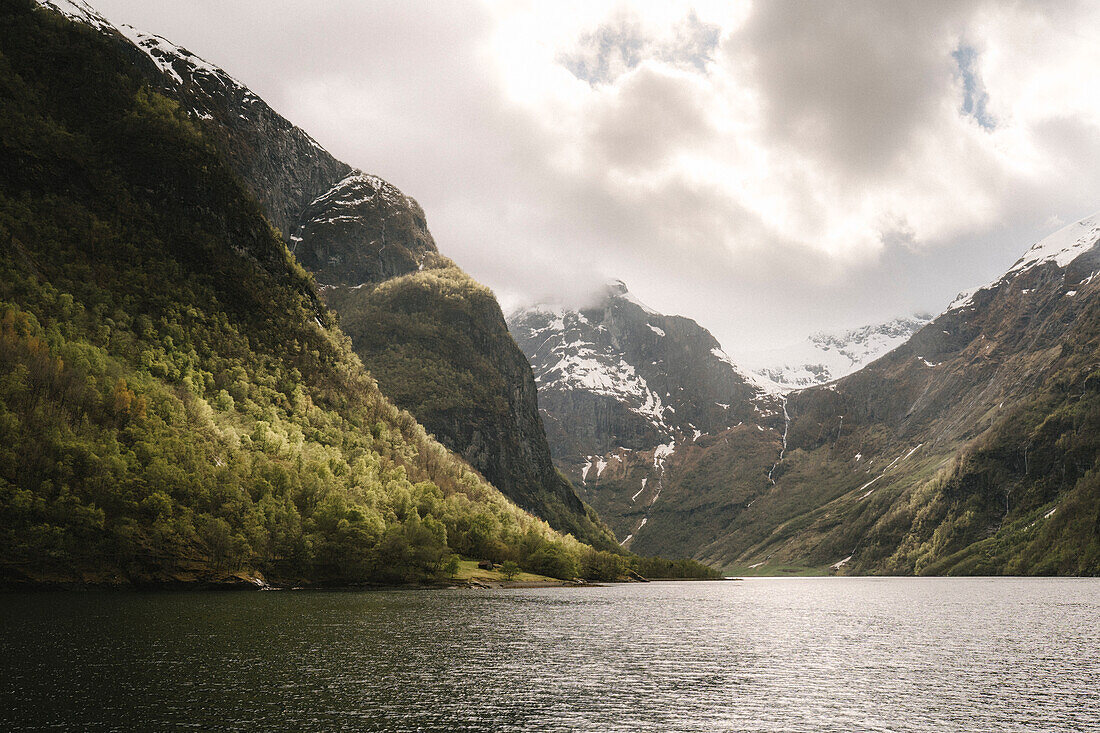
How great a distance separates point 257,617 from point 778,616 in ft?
300

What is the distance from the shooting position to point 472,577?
195750mm

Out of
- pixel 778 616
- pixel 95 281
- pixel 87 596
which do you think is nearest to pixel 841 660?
pixel 778 616

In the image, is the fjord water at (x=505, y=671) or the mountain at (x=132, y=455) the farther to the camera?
the mountain at (x=132, y=455)

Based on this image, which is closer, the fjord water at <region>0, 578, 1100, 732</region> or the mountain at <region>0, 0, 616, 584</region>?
the fjord water at <region>0, 578, 1100, 732</region>

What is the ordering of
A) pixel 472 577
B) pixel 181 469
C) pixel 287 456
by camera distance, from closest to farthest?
pixel 181 469 < pixel 287 456 < pixel 472 577

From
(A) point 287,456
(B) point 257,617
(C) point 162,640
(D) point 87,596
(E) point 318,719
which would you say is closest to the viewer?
(E) point 318,719

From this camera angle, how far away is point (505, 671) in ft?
204

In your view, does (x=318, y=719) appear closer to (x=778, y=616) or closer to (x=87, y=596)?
(x=87, y=596)

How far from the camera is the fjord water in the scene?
4438 cm

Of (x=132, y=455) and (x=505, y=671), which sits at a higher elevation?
(x=132, y=455)

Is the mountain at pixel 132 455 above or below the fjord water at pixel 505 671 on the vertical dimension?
above

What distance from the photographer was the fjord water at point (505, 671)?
1747 inches

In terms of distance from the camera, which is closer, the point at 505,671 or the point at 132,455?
the point at 505,671

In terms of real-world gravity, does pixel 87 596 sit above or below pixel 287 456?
below
